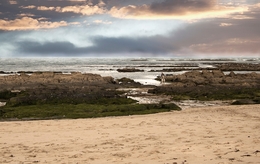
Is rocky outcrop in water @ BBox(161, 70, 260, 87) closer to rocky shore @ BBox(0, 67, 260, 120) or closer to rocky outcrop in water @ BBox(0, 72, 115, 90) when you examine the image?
rocky shore @ BBox(0, 67, 260, 120)

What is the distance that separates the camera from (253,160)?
820 cm

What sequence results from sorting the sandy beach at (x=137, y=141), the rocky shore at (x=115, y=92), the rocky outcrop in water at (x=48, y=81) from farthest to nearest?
the rocky outcrop in water at (x=48, y=81)
the rocky shore at (x=115, y=92)
the sandy beach at (x=137, y=141)

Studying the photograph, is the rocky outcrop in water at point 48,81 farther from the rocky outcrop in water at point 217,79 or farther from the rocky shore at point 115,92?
the rocky outcrop in water at point 217,79

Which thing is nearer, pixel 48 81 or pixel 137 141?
pixel 137 141

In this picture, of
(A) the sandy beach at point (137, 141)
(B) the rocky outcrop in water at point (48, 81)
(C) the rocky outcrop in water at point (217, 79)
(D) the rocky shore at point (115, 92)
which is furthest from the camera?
(B) the rocky outcrop in water at point (48, 81)

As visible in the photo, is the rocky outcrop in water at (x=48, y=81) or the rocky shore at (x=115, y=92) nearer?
the rocky shore at (x=115, y=92)

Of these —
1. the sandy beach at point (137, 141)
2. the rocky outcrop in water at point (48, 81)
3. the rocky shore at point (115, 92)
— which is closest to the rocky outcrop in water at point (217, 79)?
the rocky shore at point (115, 92)

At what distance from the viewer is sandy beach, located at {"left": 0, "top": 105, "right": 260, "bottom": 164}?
941cm

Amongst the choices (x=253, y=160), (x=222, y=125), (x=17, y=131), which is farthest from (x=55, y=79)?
(x=253, y=160)

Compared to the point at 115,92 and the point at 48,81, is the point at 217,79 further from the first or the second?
the point at 48,81

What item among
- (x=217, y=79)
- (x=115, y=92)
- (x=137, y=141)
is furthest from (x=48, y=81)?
(x=137, y=141)

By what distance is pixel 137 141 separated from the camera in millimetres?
12117

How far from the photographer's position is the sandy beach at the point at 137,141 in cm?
941

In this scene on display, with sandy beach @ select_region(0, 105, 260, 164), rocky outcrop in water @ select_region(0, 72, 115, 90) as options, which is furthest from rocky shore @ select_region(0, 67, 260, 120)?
sandy beach @ select_region(0, 105, 260, 164)
